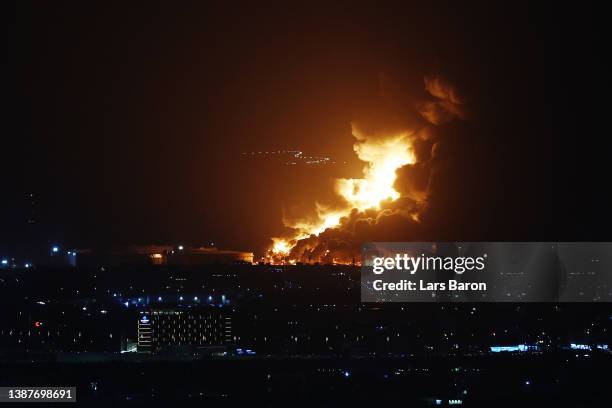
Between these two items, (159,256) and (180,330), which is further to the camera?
(159,256)

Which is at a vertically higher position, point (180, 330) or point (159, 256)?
point (159, 256)

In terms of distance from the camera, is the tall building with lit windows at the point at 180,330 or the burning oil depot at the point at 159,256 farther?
the burning oil depot at the point at 159,256

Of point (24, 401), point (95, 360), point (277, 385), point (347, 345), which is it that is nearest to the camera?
point (24, 401)

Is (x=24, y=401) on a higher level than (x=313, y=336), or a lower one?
lower

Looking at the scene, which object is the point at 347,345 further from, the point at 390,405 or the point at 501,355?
the point at 390,405

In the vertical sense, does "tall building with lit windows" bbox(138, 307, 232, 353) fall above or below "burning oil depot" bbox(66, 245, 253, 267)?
below

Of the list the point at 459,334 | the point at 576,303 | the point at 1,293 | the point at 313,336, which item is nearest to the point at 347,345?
the point at 313,336

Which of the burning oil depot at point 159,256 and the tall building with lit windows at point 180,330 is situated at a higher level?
the burning oil depot at point 159,256

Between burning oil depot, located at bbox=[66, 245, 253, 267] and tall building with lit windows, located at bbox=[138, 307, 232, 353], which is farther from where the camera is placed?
burning oil depot, located at bbox=[66, 245, 253, 267]
